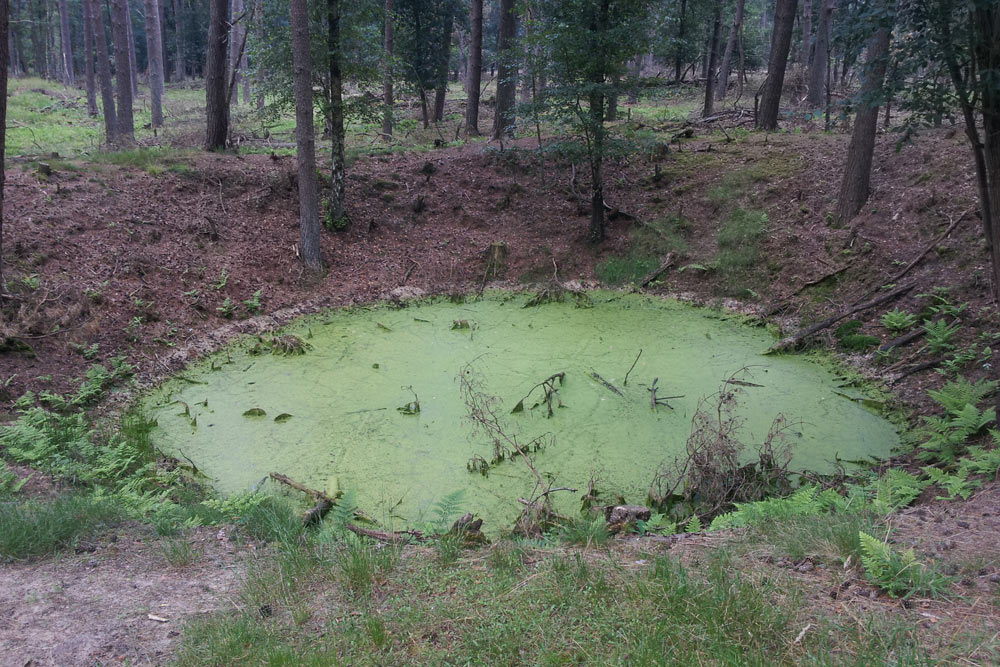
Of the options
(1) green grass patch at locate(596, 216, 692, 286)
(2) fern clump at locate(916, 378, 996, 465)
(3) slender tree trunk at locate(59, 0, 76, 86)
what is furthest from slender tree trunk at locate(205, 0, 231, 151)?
(3) slender tree trunk at locate(59, 0, 76, 86)

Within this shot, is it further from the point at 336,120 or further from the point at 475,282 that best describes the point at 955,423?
the point at 336,120

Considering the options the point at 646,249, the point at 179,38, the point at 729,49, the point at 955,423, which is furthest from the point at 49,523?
the point at 179,38

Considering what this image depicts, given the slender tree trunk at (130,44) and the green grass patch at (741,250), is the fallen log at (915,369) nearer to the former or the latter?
the green grass patch at (741,250)

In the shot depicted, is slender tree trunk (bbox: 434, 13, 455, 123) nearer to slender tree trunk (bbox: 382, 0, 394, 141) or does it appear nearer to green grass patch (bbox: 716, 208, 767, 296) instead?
slender tree trunk (bbox: 382, 0, 394, 141)

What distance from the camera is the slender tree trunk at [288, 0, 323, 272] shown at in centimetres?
783

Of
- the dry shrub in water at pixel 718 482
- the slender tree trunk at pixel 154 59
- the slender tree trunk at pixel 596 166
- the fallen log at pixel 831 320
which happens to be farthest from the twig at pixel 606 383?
the slender tree trunk at pixel 154 59

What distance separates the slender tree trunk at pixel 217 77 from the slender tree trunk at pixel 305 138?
10.4 ft

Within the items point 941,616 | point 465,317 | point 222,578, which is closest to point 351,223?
point 465,317

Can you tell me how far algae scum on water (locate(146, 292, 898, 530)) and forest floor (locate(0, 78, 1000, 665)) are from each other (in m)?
0.60

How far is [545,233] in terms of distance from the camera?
10.3 m

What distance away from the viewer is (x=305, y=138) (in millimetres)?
8336

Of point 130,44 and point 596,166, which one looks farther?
point 130,44

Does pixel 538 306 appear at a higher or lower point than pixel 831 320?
lower

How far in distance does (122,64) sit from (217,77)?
402 centimetres
